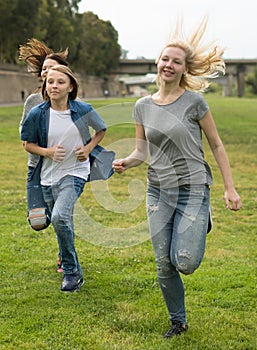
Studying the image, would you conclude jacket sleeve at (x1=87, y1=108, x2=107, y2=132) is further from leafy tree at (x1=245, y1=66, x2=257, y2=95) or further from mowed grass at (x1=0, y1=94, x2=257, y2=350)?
leafy tree at (x1=245, y1=66, x2=257, y2=95)

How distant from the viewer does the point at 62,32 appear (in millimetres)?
67875

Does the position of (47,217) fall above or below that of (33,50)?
below

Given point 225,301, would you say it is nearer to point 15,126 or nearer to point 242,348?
point 242,348

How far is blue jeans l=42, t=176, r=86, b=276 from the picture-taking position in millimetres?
5477

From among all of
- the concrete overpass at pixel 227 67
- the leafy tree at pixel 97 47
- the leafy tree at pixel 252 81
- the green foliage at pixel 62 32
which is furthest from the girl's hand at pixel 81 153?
the leafy tree at pixel 252 81

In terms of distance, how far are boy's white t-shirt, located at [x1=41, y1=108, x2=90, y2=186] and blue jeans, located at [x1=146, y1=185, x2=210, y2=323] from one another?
123 cm

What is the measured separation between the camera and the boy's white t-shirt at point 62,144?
5.54 metres

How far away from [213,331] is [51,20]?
216ft

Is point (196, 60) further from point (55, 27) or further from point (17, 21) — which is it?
point (55, 27)

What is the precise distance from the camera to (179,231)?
14.5 ft

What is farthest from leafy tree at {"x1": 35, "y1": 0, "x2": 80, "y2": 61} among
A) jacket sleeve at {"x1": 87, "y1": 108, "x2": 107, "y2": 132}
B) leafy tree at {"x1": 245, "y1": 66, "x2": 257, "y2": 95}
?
jacket sleeve at {"x1": 87, "y1": 108, "x2": 107, "y2": 132}

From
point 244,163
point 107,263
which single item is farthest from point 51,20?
point 107,263

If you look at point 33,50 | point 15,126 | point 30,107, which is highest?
point 33,50

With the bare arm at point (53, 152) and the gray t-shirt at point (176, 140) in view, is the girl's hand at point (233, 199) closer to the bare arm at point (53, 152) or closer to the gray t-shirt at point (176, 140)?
the gray t-shirt at point (176, 140)
